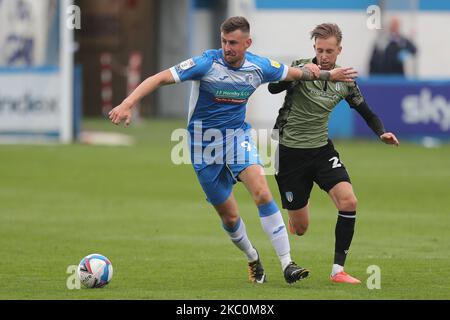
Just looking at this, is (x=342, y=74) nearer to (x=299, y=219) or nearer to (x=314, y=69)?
(x=314, y=69)

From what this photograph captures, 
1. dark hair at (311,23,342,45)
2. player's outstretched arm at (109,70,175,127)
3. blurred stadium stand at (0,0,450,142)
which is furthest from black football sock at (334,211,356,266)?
blurred stadium stand at (0,0,450,142)

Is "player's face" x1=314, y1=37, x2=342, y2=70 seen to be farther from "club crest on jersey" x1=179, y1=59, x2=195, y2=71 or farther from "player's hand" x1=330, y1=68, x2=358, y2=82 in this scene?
"club crest on jersey" x1=179, y1=59, x2=195, y2=71

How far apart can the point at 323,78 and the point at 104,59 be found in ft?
89.3

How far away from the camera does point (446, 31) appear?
34.7m

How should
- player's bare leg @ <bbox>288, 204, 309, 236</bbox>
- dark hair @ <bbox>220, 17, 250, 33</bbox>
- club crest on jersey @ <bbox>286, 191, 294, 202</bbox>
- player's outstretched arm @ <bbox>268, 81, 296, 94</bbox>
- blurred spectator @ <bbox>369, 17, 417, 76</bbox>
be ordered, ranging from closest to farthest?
dark hair @ <bbox>220, 17, 250, 33</bbox> → player's outstretched arm @ <bbox>268, 81, 296, 94</bbox> → club crest on jersey @ <bbox>286, 191, 294, 202</bbox> → player's bare leg @ <bbox>288, 204, 309, 236</bbox> → blurred spectator @ <bbox>369, 17, 417, 76</bbox>

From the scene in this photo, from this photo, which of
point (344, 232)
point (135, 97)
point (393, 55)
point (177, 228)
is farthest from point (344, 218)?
point (393, 55)

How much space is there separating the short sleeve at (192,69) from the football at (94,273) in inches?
66.4

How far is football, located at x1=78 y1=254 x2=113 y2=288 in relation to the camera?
389 inches

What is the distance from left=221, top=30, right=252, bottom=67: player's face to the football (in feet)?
6.78

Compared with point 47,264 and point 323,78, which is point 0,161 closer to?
point 47,264

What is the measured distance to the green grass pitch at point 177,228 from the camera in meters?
10.1

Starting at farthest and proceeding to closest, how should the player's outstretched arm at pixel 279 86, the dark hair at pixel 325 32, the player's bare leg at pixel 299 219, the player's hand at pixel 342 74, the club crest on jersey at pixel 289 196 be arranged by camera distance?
the player's bare leg at pixel 299 219
the club crest on jersey at pixel 289 196
the player's outstretched arm at pixel 279 86
the dark hair at pixel 325 32
the player's hand at pixel 342 74

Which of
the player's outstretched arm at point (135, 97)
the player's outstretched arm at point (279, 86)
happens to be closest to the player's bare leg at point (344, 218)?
the player's outstretched arm at point (279, 86)

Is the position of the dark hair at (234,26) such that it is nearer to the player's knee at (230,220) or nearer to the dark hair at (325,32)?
the dark hair at (325,32)
